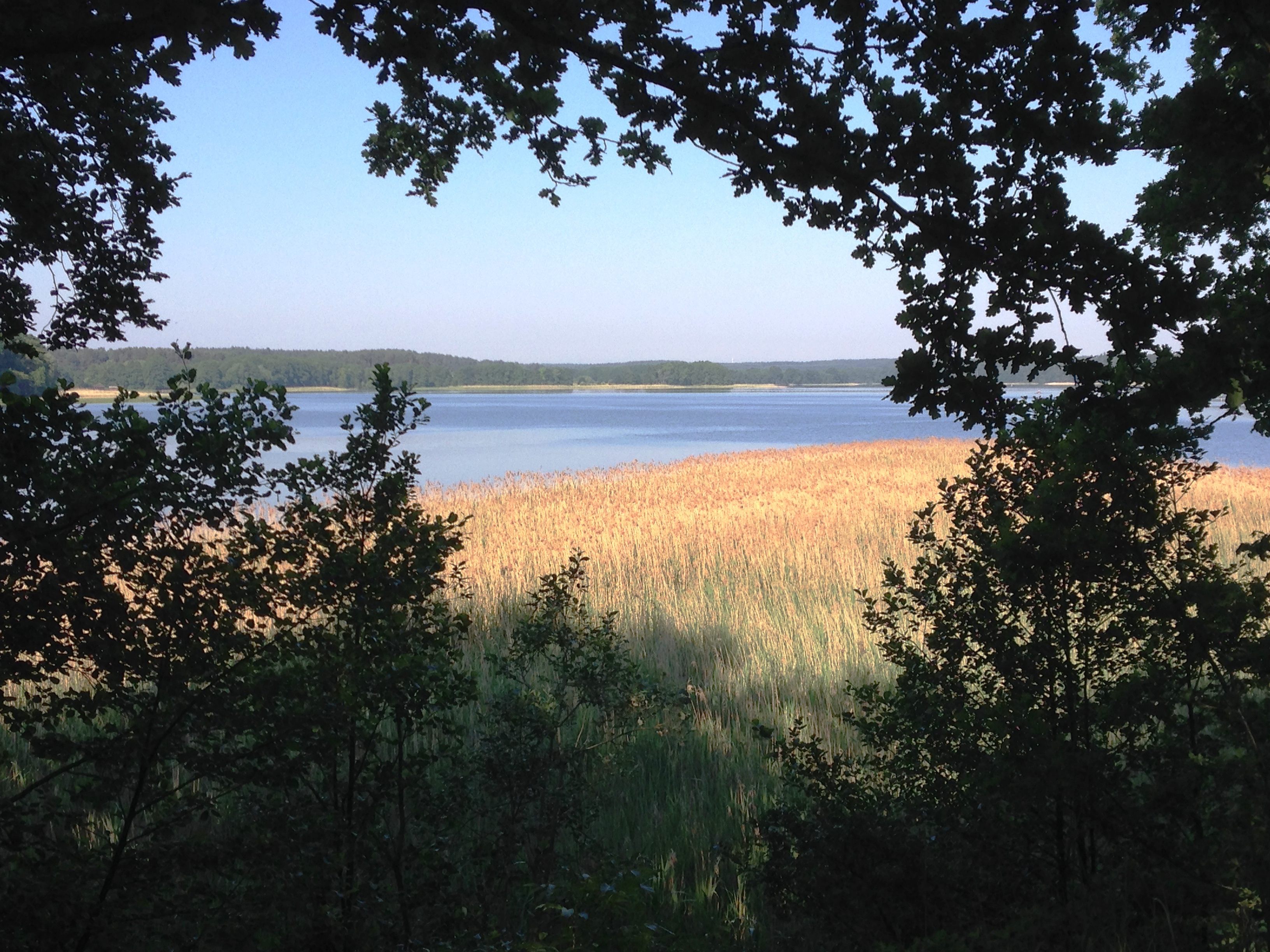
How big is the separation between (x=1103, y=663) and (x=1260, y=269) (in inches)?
80.2

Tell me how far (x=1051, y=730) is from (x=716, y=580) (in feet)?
28.0

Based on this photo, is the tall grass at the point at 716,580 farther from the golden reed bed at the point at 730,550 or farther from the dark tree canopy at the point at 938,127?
the dark tree canopy at the point at 938,127

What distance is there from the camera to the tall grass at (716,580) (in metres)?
5.80

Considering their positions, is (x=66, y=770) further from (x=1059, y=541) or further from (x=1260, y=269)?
(x=1260, y=269)

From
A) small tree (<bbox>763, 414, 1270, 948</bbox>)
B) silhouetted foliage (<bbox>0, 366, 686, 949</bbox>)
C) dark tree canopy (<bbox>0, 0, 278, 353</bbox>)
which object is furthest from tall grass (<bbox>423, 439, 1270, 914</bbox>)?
dark tree canopy (<bbox>0, 0, 278, 353</bbox>)

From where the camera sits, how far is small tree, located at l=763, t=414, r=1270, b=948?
3236mm

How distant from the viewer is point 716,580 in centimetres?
1202

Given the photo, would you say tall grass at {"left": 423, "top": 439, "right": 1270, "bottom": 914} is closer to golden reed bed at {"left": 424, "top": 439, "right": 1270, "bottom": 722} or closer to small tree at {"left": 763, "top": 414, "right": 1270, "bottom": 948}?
golden reed bed at {"left": 424, "top": 439, "right": 1270, "bottom": 722}

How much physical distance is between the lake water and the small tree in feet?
10.5

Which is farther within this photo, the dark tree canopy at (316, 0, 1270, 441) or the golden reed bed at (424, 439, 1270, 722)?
the golden reed bed at (424, 439, 1270, 722)

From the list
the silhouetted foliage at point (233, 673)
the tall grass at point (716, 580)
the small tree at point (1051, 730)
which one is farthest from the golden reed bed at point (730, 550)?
the silhouetted foliage at point (233, 673)

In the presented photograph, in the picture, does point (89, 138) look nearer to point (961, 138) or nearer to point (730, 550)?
point (961, 138)

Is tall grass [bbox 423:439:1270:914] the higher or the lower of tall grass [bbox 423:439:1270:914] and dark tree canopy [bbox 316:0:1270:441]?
the lower

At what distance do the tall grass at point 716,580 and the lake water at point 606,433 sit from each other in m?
2.41
